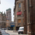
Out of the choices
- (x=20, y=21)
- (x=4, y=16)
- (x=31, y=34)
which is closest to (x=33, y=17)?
(x=31, y=34)

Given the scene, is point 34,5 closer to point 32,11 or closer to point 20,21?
point 32,11

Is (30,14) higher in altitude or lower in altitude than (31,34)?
higher

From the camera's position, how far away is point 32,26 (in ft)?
33.2

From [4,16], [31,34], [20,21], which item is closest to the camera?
[31,34]

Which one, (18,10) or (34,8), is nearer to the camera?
(34,8)

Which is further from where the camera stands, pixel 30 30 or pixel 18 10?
pixel 18 10

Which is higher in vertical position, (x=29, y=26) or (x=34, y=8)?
(x=34, y=8)

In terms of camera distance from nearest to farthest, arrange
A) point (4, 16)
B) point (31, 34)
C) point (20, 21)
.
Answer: point (31, 34), point (20, 21), point (4, 16)

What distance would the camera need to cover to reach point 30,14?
1043cm

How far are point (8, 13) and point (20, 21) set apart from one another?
2777cm

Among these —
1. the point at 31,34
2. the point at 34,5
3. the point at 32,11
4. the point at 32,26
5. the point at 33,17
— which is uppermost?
→ the point at 34,5

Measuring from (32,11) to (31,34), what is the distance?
8.72ft

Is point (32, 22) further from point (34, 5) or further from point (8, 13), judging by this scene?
point (8, 13)

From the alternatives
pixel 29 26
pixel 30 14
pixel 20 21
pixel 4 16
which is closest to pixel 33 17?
pixel 30 14
